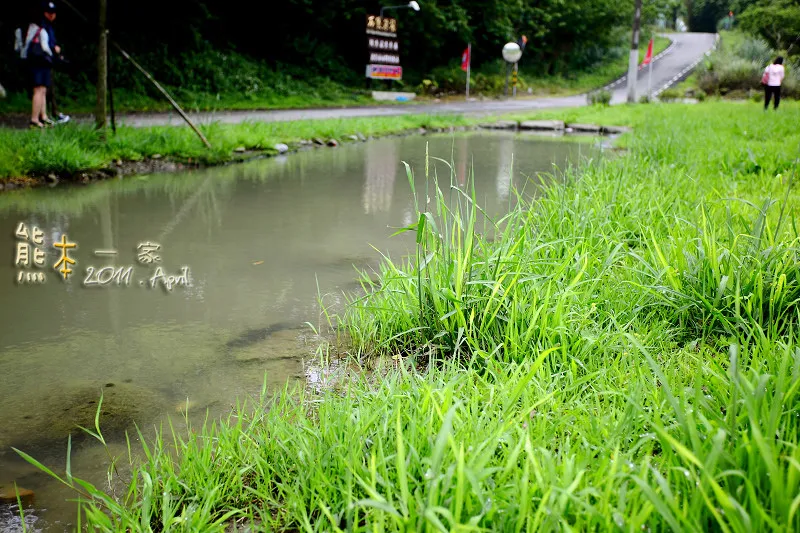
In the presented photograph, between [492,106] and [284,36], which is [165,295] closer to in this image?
[492,106]

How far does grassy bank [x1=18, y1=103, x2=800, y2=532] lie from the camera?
143 centimetres

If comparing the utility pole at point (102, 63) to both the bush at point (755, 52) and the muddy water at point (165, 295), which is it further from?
the bush at point (755, 52)

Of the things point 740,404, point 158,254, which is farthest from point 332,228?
point 740,404

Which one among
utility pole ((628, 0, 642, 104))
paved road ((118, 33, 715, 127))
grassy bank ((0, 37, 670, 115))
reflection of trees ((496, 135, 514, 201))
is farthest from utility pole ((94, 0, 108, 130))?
utility pole ((628, 0, 642, 104))

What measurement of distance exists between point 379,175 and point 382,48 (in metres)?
15.0

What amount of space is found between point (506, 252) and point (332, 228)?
2.67 m

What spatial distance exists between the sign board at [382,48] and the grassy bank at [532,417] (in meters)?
18.8

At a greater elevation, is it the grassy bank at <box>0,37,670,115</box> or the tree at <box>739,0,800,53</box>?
the tree at <box>739,0,800,53</box>

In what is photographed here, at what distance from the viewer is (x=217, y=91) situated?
1747cm

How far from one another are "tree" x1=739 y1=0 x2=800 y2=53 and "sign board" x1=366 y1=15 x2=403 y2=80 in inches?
591

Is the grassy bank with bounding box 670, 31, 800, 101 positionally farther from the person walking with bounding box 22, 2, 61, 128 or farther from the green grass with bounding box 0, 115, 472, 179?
the person walking with bounding box 22, 2, 61, 128

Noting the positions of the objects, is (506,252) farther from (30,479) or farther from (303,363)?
(30,479)

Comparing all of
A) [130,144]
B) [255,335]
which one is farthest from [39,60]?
[255,335]

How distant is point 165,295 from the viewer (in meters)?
3.72
